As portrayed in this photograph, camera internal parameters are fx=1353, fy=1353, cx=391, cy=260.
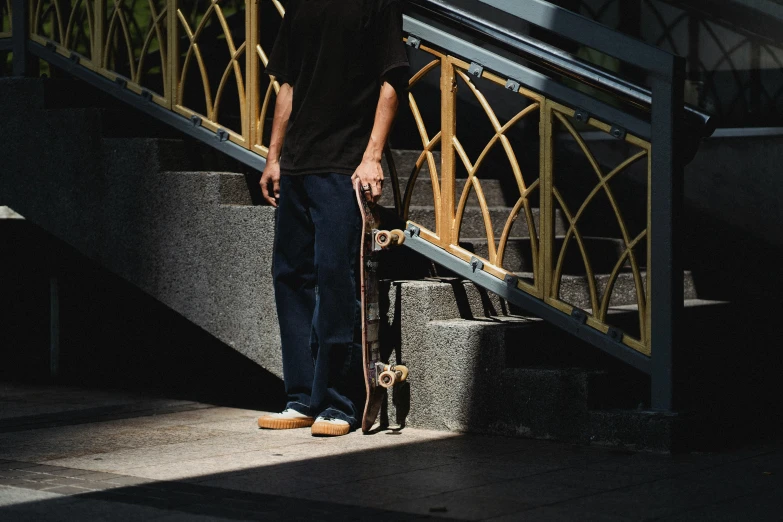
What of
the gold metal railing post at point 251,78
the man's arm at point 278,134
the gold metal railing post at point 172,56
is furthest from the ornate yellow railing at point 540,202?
the gold metal railing post at point 172,56

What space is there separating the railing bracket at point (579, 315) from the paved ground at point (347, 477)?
0.55 m

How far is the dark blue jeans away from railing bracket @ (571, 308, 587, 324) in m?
0.98

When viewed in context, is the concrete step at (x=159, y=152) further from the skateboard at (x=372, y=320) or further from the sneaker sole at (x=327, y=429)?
the sneaker sole at (x=327, y=429)

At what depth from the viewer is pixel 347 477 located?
16.4 ft

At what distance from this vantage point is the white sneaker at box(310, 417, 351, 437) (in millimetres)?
6000

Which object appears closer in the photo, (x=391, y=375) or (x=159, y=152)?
(x=391, y=375)

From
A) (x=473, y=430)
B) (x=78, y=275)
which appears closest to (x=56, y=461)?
(x=473, y=430)

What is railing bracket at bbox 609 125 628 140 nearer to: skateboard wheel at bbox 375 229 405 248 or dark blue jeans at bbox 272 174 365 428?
skateboard wheel at bbox 375 229 405 248

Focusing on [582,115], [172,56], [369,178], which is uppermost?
[172,56]

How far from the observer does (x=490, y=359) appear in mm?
5996

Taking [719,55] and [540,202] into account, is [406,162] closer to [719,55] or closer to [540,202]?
[719,55]

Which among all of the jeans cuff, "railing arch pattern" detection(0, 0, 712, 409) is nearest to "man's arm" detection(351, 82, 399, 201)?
"railing arch pattern" detection(0, 0, 712, 409)

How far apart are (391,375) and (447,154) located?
3.54ft

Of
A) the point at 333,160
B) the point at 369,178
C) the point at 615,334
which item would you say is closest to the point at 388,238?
the point at 369,178
